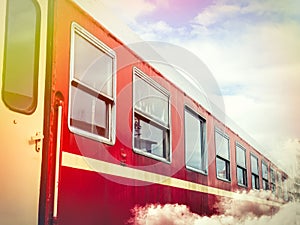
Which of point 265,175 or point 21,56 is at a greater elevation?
point 21,56

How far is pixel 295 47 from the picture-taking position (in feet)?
11.9

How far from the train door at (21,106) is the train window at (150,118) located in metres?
1.26

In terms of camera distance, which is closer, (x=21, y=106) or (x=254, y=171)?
(x=21, y=106)

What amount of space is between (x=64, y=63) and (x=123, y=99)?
2.63 ft

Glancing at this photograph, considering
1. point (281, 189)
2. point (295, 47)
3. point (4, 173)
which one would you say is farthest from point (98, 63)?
point (281, 189)

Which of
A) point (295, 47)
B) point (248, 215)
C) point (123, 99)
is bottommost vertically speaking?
point (248, 215)

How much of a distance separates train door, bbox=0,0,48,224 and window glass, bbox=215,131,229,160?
11.8 feet

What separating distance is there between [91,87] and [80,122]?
26 centimetres

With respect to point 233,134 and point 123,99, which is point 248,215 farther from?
point 123,99

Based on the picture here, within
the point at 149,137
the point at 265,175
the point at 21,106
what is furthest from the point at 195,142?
the point at 21,106

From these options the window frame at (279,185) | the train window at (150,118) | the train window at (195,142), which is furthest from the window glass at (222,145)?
the train window at (150,118)

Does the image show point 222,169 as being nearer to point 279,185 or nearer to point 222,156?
point 222,156

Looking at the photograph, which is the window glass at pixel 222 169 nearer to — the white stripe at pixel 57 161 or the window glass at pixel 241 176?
the window glass at pixel 241 176

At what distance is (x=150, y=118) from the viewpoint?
4.25m
